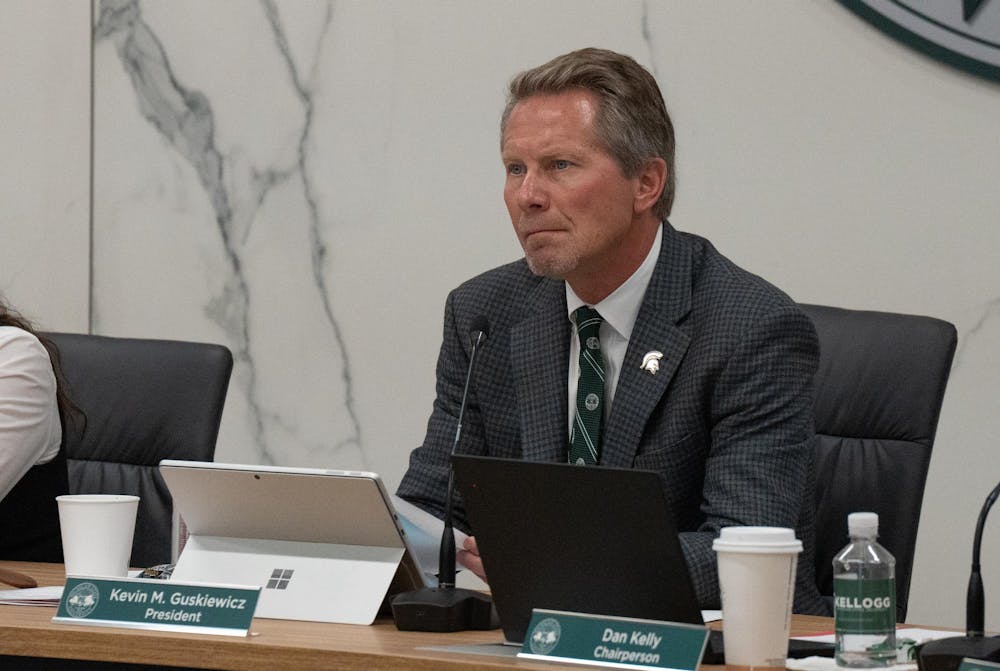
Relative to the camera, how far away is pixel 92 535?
1.84 m

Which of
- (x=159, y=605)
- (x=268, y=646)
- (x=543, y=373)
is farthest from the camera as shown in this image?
(x=543, y=373)

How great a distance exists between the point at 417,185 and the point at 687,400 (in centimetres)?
143

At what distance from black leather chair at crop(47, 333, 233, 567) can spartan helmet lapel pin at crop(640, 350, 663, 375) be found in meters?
0.81

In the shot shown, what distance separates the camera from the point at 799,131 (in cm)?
311

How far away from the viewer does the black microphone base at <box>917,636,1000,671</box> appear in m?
1.26

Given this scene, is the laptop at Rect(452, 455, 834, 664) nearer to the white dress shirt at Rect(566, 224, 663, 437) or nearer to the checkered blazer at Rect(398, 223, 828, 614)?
the checkered blazer at Rect(398, 223, 828, 614)

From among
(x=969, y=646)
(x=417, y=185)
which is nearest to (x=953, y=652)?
(x=969, y=646)

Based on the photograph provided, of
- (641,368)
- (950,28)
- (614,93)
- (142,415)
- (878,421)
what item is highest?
(950,28)

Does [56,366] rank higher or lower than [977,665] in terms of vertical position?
lower

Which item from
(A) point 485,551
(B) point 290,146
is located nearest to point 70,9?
(B) point 290,146

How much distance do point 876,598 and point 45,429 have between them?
1.63 meters

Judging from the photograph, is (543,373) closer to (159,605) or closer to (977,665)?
(159,605)

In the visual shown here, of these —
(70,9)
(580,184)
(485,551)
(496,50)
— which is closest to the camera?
(485,551)

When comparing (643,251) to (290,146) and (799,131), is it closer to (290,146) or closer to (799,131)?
(799,131)
